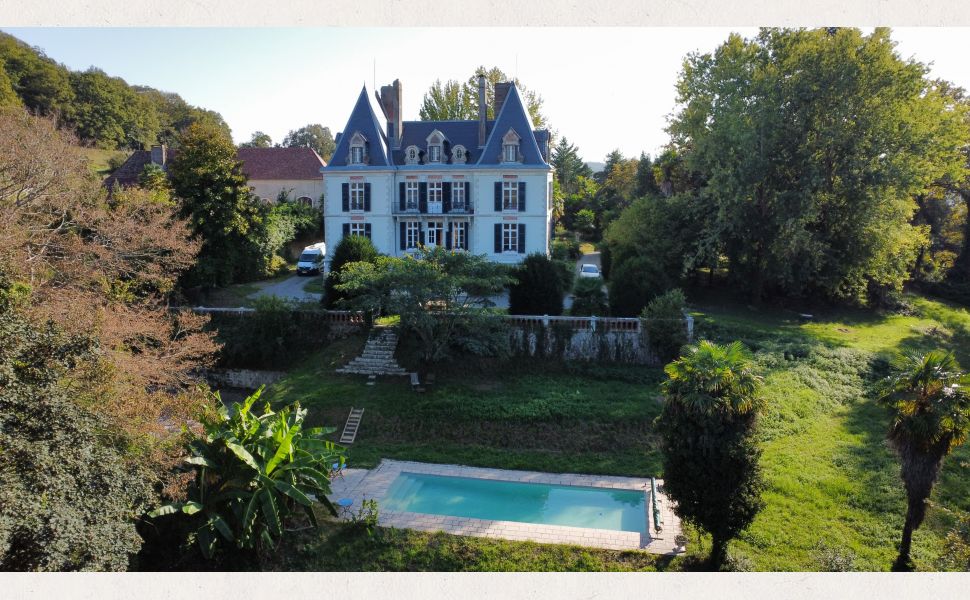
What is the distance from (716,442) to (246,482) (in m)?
9.38

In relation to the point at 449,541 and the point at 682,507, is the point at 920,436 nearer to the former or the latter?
the point at 682,507

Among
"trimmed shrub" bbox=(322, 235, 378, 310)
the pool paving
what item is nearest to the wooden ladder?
the pool paving

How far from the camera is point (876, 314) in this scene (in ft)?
104

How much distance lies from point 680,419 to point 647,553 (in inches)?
123

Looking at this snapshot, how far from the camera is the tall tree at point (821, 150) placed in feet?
90.3

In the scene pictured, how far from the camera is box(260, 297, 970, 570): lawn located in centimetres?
1391

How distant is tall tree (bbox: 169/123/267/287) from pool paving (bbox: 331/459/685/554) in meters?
16.5

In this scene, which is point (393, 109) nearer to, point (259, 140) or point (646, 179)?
point (646, 179)

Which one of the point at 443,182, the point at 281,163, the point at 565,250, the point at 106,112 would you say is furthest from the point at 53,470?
the point at 106,112

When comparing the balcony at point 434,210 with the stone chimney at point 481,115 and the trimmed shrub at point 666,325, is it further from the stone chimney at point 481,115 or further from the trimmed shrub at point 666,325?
the trimmed shrub at point 666,325

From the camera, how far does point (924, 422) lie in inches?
478

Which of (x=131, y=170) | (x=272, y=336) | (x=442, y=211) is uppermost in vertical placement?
(x=131, y=170)

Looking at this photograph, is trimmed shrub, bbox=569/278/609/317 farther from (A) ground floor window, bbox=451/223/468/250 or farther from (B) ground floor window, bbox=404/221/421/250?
(B) ground floor window, bbox=404/221/421/250

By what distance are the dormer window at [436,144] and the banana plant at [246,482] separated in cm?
2019
